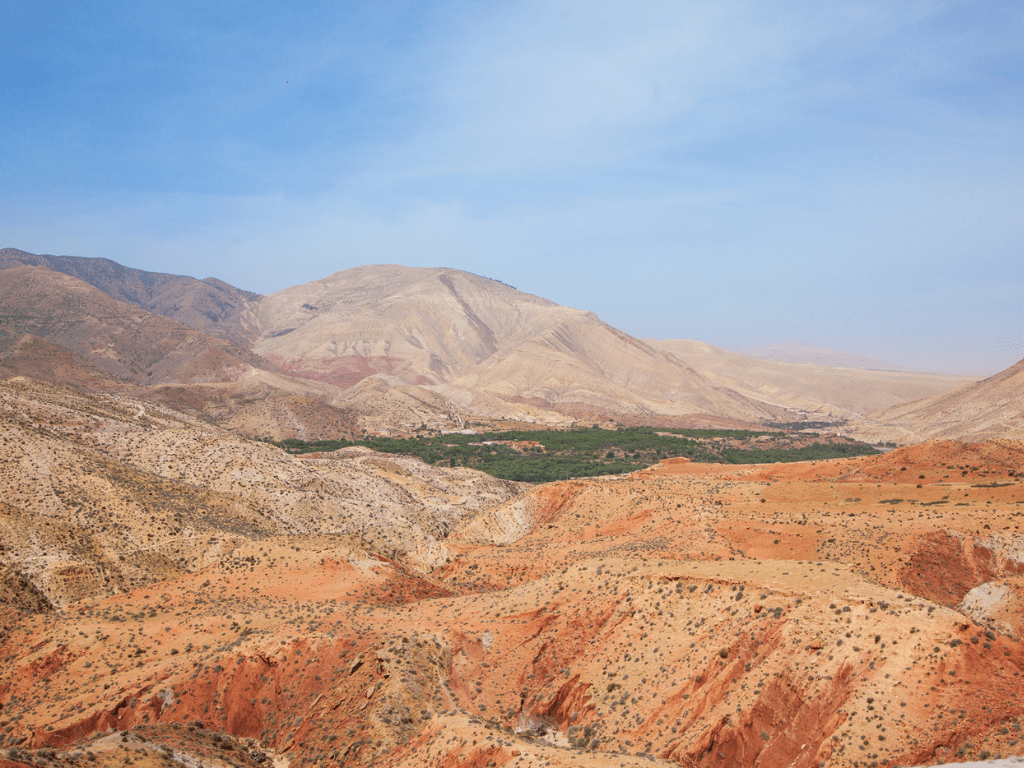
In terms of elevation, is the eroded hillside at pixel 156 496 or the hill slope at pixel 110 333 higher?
the hill slope at pixel 110 333

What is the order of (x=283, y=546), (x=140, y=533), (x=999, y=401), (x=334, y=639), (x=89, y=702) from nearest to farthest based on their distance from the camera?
1. (x=89, y=702)
2. (x=334, y=639)
3. (x=283, y=546)
4. (x=140, y=533)
5. (x=999, y=401)

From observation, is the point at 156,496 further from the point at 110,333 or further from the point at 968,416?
the point at 110,333

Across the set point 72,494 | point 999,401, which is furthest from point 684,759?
point 999,401

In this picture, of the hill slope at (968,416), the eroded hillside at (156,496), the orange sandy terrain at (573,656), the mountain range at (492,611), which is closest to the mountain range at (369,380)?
the hill slope at (968,416)

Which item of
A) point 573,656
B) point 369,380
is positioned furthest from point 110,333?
point 573,656

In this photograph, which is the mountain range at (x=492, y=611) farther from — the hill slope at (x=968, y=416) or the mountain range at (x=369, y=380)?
the hill slope at (x=968, y=416)

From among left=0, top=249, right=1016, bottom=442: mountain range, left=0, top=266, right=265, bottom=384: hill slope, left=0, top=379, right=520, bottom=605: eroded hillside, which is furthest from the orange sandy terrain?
left=0, top=266, right=265, bottom=384: hill slope

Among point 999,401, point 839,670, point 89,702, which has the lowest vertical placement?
point 89,702

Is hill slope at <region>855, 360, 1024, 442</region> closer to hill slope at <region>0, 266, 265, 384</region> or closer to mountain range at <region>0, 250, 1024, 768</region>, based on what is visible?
mountain range at <region>0, 250, 1024, 768</region>

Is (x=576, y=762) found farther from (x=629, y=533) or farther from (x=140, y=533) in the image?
(x=140, y=533)
